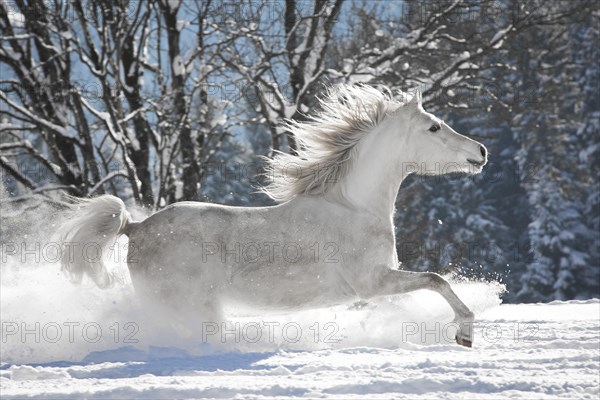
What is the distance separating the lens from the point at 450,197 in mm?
29875

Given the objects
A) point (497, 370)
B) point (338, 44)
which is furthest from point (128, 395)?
point (338, 44)

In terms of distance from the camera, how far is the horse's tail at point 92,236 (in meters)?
5.03

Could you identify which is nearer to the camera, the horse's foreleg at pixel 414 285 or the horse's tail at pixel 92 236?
the horse's foreleg at pixel 414 285

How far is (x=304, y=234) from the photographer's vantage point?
5.04 metres

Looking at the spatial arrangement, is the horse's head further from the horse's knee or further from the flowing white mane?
the horse's knee

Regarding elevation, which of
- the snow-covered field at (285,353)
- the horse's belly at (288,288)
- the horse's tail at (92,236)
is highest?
the horse's tail at (92,236)

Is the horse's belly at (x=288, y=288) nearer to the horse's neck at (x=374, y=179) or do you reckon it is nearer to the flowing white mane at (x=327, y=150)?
the horse's neck at (x=374, y=179)

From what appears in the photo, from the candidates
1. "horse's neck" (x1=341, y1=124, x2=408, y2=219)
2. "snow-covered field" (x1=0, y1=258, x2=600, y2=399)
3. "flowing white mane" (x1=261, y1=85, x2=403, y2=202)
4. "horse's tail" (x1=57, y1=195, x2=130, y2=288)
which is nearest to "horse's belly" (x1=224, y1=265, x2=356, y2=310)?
"snow-covered field" (x1=0, y1=258, x2=600, y2=399)

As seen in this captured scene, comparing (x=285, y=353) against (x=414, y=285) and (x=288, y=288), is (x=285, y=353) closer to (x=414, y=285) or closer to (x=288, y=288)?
(x=288, y=288)

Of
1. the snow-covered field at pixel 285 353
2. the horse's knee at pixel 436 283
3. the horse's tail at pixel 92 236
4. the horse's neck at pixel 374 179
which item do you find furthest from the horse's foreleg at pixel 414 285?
the horse's tail at pixel 92 236

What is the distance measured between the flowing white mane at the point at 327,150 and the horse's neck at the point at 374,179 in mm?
90

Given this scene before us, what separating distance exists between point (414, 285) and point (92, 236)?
2.43 metres

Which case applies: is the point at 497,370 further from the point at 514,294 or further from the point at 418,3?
the point at 514,294

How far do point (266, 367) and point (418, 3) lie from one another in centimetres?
1077
